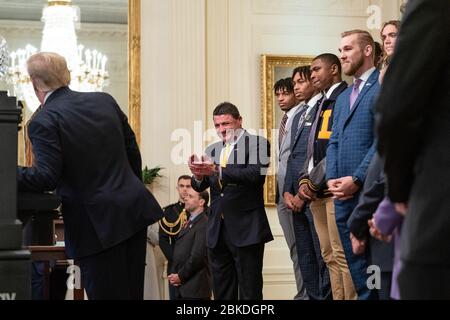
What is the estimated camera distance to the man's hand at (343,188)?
200 inches

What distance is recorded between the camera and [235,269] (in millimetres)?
6812

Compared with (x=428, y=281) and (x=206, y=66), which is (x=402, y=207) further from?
(x=206, y=66)

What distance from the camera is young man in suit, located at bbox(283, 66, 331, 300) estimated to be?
6520mm

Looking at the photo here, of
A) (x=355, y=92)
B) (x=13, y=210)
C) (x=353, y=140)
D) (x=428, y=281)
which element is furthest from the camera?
(x=355, y=92)

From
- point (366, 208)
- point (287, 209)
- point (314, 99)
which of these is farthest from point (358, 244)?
point (287, 209)

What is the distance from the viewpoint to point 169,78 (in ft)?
32.4

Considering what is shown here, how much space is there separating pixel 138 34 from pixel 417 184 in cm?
744

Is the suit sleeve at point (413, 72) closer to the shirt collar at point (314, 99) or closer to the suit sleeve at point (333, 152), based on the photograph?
the suit sleeve at point (333, 152)

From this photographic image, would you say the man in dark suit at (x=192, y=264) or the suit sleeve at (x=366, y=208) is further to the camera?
the man in dark suit at (x=192, y=264)

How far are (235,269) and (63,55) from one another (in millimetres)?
3833

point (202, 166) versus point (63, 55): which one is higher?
point (63, 55)

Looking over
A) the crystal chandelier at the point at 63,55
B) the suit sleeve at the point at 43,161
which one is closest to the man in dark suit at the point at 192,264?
the crystal chandelier at the point at 63,55

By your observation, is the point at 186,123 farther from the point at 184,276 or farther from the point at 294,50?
the point at 184,276

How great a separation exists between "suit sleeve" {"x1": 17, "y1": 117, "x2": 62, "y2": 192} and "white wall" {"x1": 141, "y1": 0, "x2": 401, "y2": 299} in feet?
17.5
